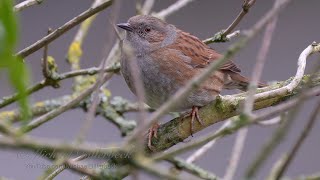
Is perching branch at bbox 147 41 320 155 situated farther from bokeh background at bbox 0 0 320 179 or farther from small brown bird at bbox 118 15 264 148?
bokeh background at bbox 0 0 320 179

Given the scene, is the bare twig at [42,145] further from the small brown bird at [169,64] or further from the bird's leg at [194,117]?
the small brown bird at [169,64]

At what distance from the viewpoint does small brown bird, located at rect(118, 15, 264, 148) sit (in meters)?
3.84

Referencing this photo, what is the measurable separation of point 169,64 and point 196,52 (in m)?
0.27

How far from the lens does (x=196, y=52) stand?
4191 mm

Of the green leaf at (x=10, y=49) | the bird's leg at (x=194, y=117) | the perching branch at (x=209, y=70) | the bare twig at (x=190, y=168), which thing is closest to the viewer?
the green leaf at (x=10, y=49)

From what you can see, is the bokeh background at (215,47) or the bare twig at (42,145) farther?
the bokeh background at (215,47)

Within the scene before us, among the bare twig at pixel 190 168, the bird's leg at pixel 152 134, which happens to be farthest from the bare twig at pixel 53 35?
the bare twig at pixel 190 168

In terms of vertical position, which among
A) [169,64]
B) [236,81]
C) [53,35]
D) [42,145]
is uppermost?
[236,81]

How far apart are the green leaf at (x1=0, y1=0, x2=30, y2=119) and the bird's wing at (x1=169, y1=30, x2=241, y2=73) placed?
301cm

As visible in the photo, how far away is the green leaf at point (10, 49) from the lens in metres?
1.10

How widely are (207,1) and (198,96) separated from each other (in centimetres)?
276

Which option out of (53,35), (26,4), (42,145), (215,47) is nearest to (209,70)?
(42,145)

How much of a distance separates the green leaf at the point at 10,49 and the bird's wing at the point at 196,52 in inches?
119

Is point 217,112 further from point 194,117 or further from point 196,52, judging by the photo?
point 196,52
